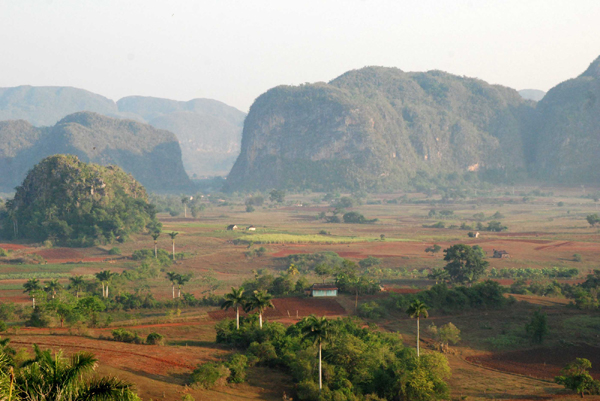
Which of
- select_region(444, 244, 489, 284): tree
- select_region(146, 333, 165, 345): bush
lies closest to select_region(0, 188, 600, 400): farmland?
select_region(146, 333, 165, 345): bush

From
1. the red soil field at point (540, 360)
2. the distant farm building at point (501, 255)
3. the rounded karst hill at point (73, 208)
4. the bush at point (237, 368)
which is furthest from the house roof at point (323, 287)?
the rounded karst hill at point (73, 208)

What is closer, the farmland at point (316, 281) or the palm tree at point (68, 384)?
the palm tree at point (68, 384)

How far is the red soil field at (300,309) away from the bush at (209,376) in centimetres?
1420

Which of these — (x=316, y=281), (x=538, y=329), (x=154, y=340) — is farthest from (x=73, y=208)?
(x=538, y=329)

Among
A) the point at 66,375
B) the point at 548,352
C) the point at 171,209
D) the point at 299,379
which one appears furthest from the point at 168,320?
the point at 171,209

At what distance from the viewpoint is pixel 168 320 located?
38.7 m

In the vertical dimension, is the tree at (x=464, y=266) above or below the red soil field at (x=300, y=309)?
above

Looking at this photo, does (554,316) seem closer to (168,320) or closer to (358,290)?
(358,290)

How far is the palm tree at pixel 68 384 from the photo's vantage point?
11.0 metres

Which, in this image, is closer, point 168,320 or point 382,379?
point 382,379

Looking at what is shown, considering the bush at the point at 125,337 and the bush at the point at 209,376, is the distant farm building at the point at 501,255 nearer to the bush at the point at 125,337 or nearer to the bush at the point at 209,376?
the bush at the point at 125,337

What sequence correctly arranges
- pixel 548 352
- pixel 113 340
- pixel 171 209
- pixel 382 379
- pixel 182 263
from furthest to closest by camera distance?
pixel 171 209, pixel 182 263, pixel 548 352, pixel 113 340, pixel 382 379

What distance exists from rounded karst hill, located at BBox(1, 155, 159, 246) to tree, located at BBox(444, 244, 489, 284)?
1802 inches

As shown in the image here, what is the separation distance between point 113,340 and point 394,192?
161499 mm
